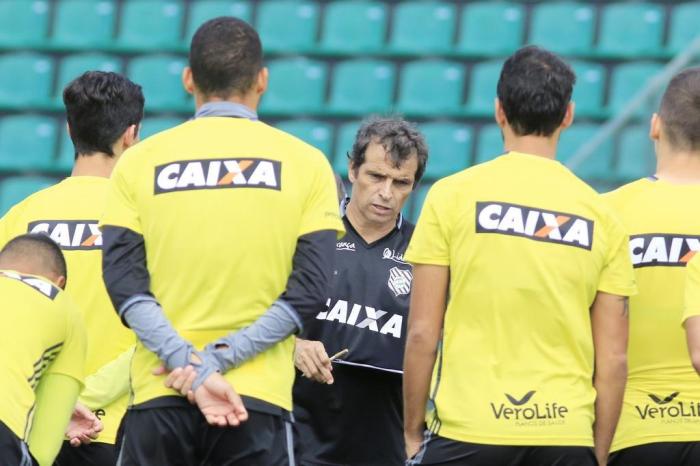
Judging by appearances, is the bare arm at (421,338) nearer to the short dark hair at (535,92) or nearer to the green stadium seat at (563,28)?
the short dark hair at (535,92)

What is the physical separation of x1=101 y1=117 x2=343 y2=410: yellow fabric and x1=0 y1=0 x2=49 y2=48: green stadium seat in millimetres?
9236

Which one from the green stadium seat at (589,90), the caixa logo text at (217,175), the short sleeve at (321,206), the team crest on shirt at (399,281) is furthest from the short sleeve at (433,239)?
the green stadium seat at (589,90)

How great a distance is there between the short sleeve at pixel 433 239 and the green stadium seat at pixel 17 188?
7619 millimetres

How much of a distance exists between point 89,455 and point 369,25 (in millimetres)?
8178

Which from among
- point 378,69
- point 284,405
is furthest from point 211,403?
point 378,69

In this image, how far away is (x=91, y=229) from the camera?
497 cm

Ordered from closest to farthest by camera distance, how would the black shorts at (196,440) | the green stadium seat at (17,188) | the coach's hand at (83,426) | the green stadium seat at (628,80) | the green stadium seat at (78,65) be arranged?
the black shorts at (196,440) < the coach's hand at (83,426) < the green stadium seat at (17,188) < the green stadium seat at (628,80) < the green stadium seat at (78,65)

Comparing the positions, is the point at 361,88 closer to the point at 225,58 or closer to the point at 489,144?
the point at 489,144

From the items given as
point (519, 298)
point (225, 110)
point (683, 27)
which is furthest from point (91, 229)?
point (683, 27)

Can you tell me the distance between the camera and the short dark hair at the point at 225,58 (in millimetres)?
4180

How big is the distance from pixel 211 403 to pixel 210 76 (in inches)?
37.4

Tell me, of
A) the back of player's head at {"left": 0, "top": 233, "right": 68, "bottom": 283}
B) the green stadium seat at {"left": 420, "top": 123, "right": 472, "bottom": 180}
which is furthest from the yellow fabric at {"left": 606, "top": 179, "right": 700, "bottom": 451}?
the green stadium seat at {"left": 420, "top": 123, "right": 472, "bottom": 180}

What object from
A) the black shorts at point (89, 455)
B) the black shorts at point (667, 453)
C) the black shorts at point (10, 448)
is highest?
the black shorts at point (667, 453)

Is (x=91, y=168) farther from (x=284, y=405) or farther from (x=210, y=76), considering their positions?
(x=284, y=405)
